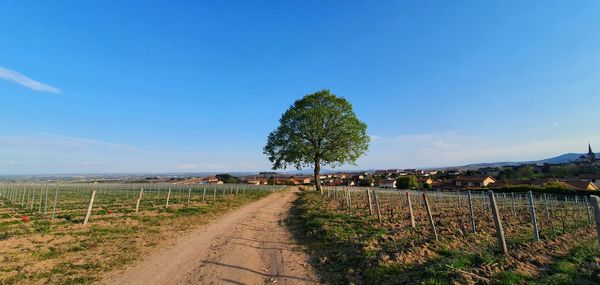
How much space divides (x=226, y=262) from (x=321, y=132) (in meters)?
31.3

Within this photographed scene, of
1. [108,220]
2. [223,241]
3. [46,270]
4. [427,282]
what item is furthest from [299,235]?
[108,220]

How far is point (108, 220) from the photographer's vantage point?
16109 mm

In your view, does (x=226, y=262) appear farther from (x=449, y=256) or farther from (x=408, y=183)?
(x=408, y=183)

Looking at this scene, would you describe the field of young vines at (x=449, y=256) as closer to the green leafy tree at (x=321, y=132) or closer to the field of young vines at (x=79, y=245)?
the field of young vines at (x=79, y=245)

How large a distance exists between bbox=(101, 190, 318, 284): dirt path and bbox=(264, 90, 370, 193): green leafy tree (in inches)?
1051

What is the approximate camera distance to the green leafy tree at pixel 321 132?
39.2 meters

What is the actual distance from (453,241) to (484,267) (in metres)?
3.27

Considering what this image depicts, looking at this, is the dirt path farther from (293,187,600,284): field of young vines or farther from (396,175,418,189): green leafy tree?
(396,175,418,189): green leafy tree

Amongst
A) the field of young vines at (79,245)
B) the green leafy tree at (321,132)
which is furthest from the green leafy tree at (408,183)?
the field of young vines at (79,245)

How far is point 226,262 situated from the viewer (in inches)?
344

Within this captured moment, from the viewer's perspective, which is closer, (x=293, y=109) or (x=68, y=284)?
(x=68, y=284)

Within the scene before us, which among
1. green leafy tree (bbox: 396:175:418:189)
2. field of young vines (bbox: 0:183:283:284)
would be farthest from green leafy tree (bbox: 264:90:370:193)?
green leafy tree (bbox: 396:175:418:189)

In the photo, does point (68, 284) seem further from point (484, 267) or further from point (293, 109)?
Result: point (293, 109)

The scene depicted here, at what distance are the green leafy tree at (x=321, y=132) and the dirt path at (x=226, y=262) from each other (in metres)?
26.7
